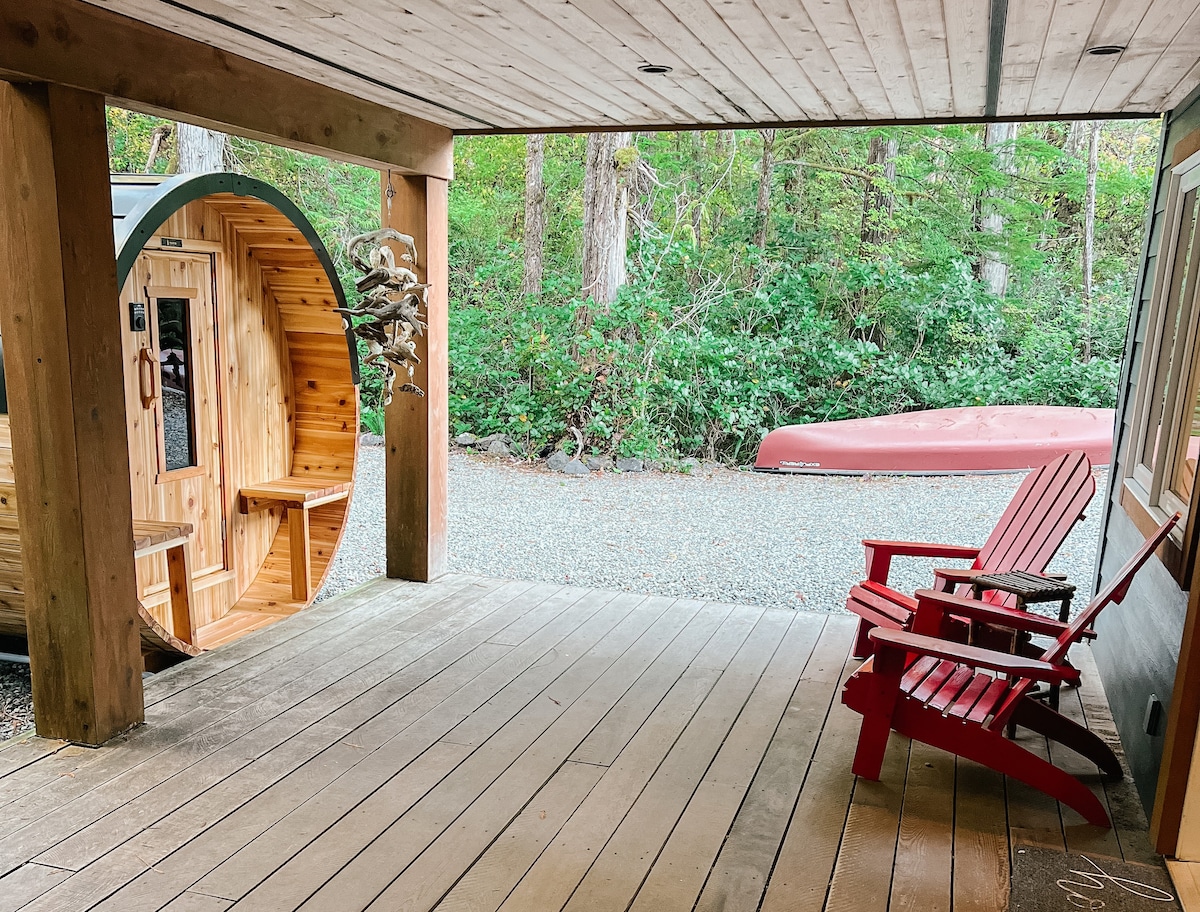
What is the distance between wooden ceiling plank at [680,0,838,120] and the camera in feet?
9.29

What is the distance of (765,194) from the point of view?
11.7m

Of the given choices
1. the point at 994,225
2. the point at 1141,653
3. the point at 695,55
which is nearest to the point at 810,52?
the point at 695,55

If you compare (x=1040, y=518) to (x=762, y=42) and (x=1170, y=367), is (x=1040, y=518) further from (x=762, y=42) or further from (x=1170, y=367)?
(x=762, y=42)

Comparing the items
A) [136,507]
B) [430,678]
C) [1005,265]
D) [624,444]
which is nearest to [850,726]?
[430,678]

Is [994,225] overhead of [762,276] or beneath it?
overhead

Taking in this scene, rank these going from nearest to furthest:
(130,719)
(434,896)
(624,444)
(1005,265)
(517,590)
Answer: (434,896), (130,719), (517,590), (624,444), (1005,265)

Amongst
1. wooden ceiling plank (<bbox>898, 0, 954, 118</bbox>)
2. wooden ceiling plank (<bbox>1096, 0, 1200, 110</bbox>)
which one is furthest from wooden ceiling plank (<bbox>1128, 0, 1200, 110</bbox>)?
wooden ceiling plank (<bbox>898, 0, 954, 118</bbox>)

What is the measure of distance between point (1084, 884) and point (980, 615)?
0.87 meters

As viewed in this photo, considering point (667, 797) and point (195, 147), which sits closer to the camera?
point (667, 797)

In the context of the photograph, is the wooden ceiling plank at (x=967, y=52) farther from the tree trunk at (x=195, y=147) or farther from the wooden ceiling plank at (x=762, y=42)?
the tree trunk at (x=195, y=147)

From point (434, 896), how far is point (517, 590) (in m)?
2.69

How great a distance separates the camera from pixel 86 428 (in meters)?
2.98

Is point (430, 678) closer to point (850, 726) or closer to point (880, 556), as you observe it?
point (850, 726)

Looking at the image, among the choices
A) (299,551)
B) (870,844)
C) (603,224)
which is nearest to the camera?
(870,844)
